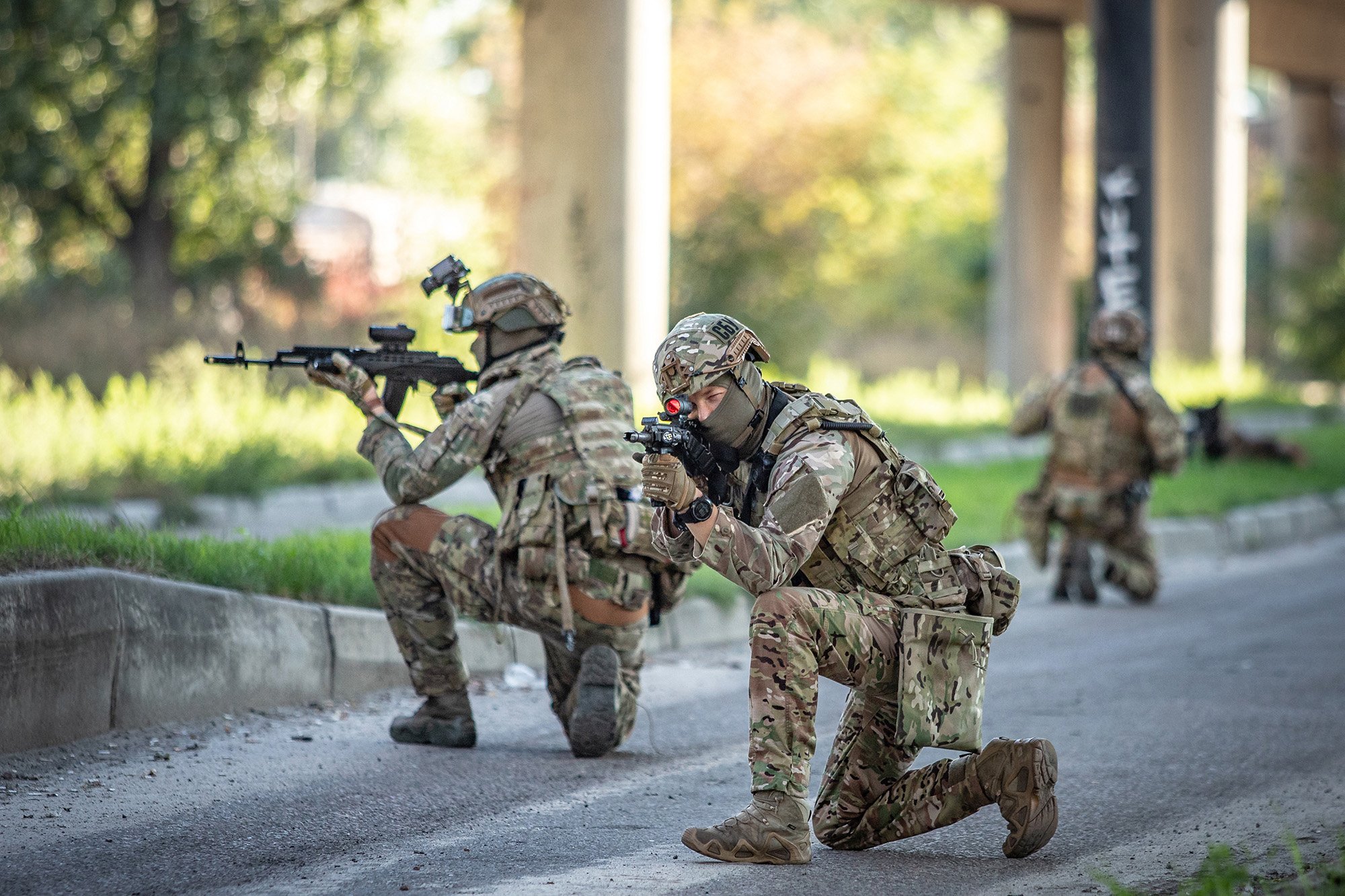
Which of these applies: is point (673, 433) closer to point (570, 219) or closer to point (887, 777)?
point (887, 777)

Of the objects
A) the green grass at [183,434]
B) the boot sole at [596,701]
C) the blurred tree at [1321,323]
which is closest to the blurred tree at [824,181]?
the blurred tree at [1321,323]

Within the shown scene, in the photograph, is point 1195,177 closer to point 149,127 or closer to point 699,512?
point 149,127

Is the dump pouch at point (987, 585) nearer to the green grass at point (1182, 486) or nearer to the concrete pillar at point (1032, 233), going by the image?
the green grass at point (1182, 486)

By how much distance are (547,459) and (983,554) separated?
1715 millimetres

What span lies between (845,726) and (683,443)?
0.94 meters

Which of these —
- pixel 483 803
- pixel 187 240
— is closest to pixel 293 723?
pixel 483 803

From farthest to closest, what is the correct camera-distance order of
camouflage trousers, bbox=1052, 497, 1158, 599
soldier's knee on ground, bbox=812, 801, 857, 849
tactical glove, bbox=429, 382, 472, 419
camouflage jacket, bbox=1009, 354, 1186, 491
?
camouflage trousers, bbox=1052, 497, 1158, 599
camouflage jacket, bbox=1009, 354, 1186, 491
tactical glove, bbox=429, 382, 472, 419
soldier's knee on ground, bbox=812, 801, 857, 849

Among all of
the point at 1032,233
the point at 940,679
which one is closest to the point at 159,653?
the point at 940,679

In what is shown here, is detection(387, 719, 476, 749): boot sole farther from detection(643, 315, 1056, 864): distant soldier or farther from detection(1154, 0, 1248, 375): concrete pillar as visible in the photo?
detection(1154, 0, 1248, 375): concrete pillar

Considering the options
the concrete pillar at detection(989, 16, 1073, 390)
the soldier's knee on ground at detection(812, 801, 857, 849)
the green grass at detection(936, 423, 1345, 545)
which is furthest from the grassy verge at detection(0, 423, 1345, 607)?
the concrete pillar at detection(989, 16, 1073, 390)

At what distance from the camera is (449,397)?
19.2 feet

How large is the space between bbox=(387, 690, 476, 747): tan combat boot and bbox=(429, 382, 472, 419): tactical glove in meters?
1.02

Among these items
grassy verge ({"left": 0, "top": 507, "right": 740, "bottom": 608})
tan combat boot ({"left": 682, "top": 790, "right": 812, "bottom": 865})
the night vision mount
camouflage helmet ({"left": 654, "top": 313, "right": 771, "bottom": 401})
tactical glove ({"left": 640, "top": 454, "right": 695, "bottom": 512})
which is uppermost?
the night vision mount

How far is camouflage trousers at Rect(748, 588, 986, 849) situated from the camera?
161 inches
